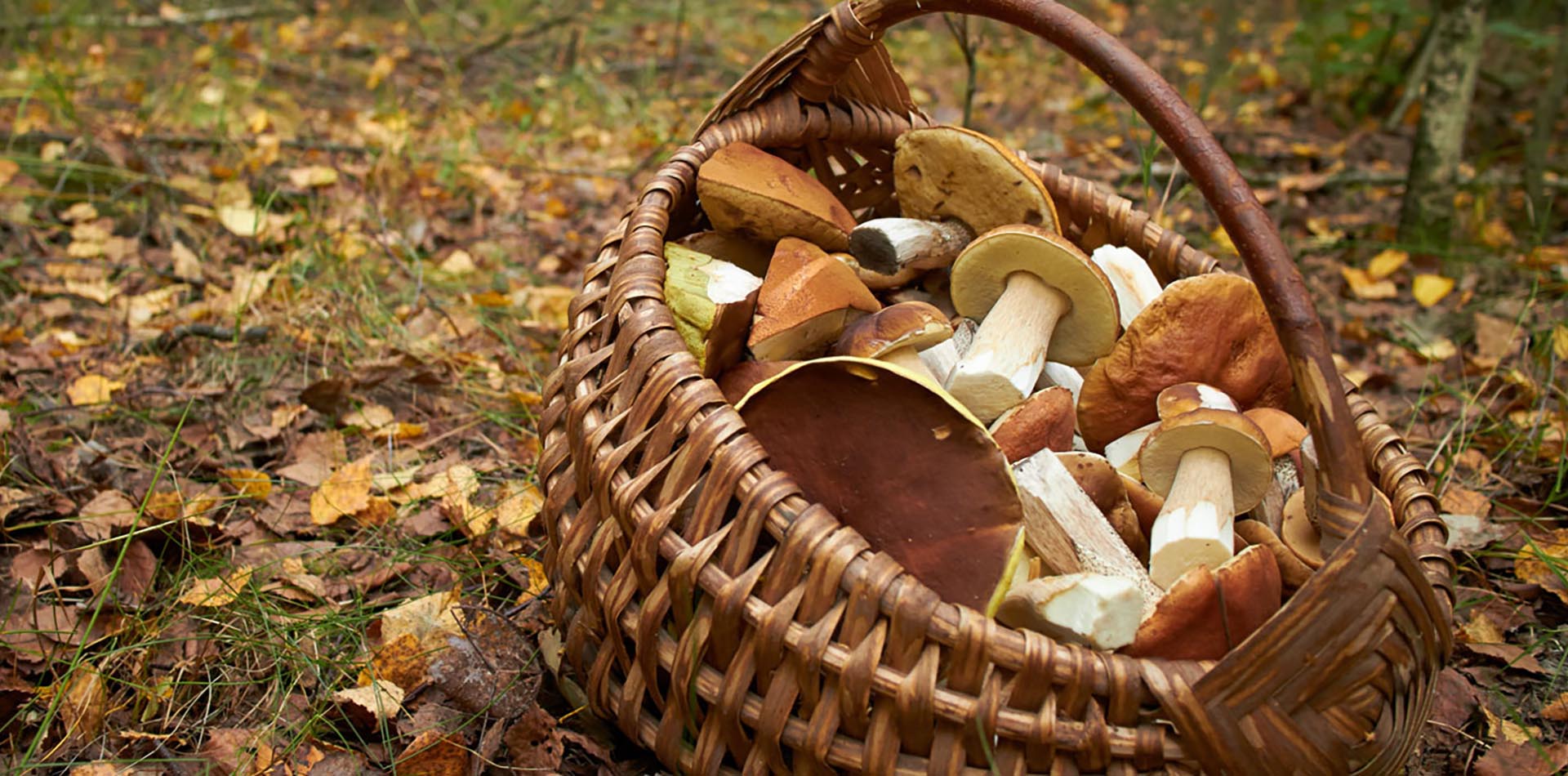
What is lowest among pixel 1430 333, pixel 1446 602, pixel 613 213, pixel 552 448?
pixel 613 213

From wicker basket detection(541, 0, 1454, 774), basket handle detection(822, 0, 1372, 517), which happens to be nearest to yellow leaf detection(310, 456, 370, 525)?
wicker basket detection(541, 0, 1454, 774)

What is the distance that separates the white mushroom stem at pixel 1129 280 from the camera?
5.82ft

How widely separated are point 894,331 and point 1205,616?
583 millimetres

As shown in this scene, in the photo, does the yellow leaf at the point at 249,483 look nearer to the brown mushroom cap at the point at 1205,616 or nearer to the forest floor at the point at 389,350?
the forest floor at the point at 389,350

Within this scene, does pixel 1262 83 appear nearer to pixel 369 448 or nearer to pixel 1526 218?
pixel 1526 218

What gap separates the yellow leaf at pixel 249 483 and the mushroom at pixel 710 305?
859 mm

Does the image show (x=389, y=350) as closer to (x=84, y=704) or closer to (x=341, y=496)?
(x=341, y=496)

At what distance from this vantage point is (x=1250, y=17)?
21.0 feet

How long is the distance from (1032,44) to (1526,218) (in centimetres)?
329

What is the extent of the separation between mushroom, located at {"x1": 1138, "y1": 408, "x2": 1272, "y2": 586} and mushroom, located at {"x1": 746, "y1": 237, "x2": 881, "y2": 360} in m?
0.49

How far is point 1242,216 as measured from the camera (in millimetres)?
1146

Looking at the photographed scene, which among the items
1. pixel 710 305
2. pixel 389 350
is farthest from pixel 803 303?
pixel 389 350

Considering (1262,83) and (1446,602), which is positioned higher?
(1446,602)

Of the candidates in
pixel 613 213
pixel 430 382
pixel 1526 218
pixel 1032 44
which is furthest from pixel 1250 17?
pixel 430 382
